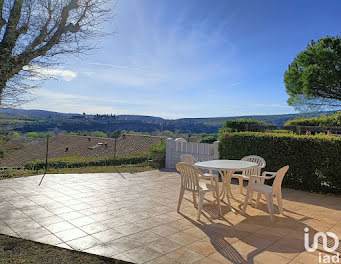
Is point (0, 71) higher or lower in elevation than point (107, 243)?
higher

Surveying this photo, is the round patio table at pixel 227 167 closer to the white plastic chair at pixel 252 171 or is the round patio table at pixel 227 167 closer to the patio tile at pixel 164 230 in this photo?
the white plastic chair at pixel 252 171

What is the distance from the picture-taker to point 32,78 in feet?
10.3

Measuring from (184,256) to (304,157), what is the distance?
4219 mm

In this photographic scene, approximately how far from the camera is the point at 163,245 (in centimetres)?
289

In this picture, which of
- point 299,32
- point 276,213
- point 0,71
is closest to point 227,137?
point 276,213

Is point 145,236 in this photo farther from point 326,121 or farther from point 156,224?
point 326,121

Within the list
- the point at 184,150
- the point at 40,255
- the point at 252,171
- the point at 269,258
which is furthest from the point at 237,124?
the point at 40,255

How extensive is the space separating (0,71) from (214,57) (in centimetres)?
775

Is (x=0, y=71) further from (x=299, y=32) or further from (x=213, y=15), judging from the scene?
(x=299, y=32)

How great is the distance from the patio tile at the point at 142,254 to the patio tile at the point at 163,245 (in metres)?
0.07

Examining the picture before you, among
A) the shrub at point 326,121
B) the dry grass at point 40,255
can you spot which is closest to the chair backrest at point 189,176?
the dry grass at point 40,255

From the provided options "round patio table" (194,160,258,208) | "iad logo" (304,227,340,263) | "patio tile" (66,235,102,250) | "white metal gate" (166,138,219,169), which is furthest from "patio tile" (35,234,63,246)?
"white metal gate" (166,138,219,169)

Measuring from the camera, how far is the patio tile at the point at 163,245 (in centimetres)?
277

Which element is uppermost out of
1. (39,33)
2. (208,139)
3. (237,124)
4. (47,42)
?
(39,33)
